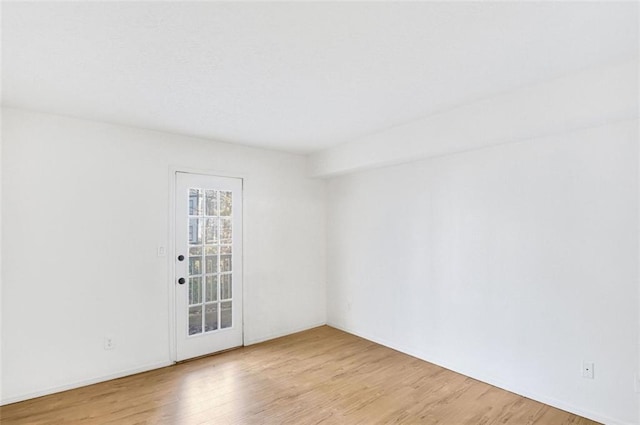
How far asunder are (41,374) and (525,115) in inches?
189

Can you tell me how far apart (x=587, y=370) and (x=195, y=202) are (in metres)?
4.10

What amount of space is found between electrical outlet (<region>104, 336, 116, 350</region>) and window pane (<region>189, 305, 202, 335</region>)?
30.6 inches

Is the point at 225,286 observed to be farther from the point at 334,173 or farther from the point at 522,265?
the point at 522,265

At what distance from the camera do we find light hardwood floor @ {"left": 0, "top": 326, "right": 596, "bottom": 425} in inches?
101

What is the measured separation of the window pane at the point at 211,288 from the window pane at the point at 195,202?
83cm

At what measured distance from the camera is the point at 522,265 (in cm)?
290

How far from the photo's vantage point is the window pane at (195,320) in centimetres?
379

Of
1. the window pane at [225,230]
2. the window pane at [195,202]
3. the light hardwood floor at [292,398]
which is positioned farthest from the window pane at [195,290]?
the window pane at [195,202]

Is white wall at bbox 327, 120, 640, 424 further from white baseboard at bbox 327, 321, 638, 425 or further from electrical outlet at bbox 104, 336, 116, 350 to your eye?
electrical outlet at bbox 104, 336, 116, 350

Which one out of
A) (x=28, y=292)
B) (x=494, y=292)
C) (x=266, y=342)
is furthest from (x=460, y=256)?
(x=28, y=292)

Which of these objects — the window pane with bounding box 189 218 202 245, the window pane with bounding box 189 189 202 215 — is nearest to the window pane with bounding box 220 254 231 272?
the window pane with bounding box 189 218 202 245

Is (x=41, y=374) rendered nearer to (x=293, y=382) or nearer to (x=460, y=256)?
(x=293, y=382)

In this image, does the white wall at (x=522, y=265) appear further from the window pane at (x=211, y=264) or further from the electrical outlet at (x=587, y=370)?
the window pane at (x=211, y=264)

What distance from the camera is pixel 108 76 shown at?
90.0 inches
